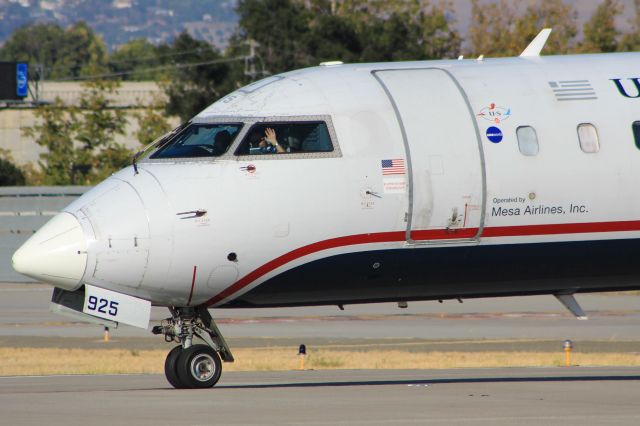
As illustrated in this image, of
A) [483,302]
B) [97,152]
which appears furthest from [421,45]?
[483,302]

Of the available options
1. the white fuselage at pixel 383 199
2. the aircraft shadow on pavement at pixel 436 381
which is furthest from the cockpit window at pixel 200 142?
the aircraft shadow on pavement at pixel 436 381

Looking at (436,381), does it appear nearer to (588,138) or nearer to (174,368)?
(174,368)

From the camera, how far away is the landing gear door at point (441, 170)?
64.7ft

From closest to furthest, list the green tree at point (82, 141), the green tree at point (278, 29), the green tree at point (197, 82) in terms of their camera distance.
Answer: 1. the green tree at point (82, 141)
2. the green tree at point (197, 82)
3. the green tree at point (278, 29)

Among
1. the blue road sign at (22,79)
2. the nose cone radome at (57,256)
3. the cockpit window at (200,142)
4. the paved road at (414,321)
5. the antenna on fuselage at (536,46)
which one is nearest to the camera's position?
the nose cone radome at (57,256)

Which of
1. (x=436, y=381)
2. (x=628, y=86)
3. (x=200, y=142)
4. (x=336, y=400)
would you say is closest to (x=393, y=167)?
(x=200, y=142)

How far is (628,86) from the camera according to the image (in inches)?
832

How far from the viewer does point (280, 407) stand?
17.9 m

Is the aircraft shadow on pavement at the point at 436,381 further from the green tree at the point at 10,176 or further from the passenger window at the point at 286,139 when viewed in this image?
the green tree at the point at 10,176

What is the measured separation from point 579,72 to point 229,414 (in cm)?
845

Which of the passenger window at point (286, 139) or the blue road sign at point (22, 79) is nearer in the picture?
the passenger window at point (286, 139)

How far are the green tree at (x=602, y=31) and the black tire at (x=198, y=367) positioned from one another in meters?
90.6

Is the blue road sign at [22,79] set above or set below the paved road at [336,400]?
above

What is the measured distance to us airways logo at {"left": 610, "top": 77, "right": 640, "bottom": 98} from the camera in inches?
828
